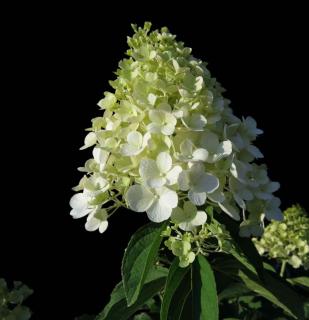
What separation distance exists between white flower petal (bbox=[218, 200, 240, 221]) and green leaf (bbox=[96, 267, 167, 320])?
267mm

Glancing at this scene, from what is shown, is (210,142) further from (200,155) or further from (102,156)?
(102,156)

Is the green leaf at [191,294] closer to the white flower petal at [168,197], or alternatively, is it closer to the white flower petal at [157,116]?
the white flower petal at [168,197]

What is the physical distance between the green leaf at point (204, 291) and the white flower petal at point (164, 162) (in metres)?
0.23

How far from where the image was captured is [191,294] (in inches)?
43.3

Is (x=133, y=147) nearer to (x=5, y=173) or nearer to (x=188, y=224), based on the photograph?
(x=188, y=224)

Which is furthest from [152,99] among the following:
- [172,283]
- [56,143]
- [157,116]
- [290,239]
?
[56,143]

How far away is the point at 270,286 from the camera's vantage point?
116cm

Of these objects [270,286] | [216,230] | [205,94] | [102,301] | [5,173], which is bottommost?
[102,301]

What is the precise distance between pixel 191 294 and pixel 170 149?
0.29 meters

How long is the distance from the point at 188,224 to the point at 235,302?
0.67 m

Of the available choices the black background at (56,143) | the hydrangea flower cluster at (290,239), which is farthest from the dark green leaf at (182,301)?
the black background at (56,143)

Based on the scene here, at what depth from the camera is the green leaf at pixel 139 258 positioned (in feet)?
3.32

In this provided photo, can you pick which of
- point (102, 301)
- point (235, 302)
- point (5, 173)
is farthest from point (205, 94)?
point (102, 301)

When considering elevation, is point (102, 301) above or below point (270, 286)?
below
